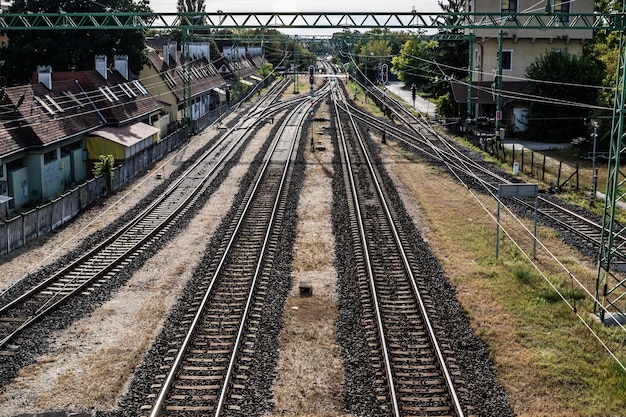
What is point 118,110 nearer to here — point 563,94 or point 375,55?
point 563,94

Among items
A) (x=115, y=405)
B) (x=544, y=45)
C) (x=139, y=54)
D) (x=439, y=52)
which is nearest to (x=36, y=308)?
(x=115, y=405)

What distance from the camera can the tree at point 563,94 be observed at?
147 feet

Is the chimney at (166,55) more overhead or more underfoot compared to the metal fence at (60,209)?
more overhead

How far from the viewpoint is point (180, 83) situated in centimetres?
5966

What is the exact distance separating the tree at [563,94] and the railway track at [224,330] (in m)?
25.1

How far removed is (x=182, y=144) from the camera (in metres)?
46.8

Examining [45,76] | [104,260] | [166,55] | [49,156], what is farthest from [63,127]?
[166,55]

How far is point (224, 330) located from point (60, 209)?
12257 mm

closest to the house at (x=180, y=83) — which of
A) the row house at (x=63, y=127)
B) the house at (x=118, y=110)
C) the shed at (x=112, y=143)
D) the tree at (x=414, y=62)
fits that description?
the house at (x=118, y=110)

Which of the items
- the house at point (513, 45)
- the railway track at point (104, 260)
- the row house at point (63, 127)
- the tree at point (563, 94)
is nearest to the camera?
the railway track at point (104, 260)

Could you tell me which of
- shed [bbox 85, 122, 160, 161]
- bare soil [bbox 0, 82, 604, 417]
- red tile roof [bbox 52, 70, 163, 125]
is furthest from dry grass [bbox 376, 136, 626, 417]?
red tile roof [bbox 52, 70, 163, 125]

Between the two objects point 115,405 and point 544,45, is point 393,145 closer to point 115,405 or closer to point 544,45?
point 544,45

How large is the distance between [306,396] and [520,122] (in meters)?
39.7

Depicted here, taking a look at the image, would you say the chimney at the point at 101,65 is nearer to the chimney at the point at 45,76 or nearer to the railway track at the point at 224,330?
the chimney at the point at 45,76
